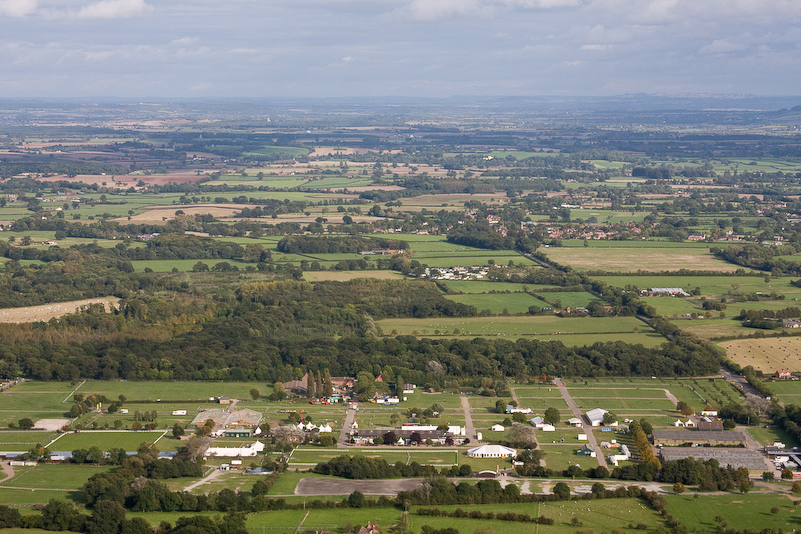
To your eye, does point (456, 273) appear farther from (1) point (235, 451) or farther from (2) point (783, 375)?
(1) point (235, 451)

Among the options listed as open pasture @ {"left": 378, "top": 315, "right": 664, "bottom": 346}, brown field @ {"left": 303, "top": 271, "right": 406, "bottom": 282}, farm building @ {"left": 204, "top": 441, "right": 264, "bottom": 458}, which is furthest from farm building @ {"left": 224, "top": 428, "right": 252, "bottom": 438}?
brown field @ {"left": 303, "top": 271, "right": 406, "bottom": 282}

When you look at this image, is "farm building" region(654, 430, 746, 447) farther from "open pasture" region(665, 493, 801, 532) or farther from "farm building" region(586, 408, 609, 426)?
"open pasture" region(665, 493, 801, 532)

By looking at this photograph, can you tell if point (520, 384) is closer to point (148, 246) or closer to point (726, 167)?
point (148, 246)

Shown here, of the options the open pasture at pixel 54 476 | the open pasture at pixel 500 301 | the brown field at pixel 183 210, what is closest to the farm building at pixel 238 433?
the open pasture at pixel 54 476

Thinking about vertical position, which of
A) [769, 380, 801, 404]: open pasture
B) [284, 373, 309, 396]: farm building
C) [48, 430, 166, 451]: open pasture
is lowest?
[284, 373, 309, 396]: farm building

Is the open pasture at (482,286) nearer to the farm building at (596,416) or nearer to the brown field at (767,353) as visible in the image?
the brown field at (767,353)

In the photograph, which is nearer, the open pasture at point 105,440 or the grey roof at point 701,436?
the open pasture at point 105,440

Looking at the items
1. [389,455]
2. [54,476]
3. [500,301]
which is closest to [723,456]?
[389,455]
